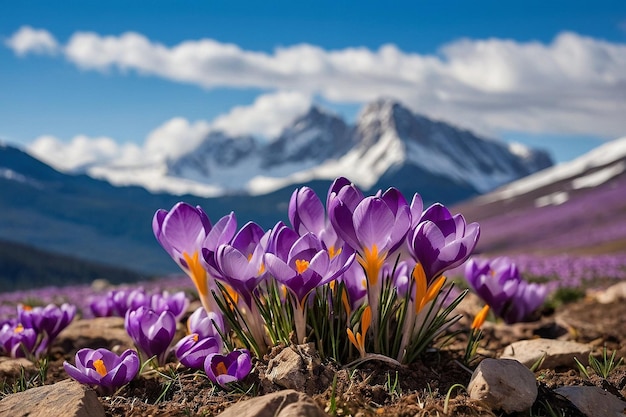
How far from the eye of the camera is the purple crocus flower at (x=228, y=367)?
3146 mm

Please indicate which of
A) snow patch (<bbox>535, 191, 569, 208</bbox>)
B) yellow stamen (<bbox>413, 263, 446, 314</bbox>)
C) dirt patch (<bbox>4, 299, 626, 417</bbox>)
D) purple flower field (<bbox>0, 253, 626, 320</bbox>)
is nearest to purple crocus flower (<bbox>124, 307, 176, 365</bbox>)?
dirt patch (<bbox>4, 299, 626, 417</bbox>)

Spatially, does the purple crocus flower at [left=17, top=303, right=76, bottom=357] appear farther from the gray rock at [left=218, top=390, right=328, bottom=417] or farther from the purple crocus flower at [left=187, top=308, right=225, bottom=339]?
the gray rock at [left=218, top=390, right=328, bottom=417]

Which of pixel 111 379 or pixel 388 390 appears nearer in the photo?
pixel 388 390

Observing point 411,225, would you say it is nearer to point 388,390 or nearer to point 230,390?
point 388,390

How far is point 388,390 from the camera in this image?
3109 millimetres

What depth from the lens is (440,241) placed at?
3191 millimetres

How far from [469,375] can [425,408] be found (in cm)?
85

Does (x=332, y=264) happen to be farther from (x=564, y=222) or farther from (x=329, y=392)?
(x=564, y=222)

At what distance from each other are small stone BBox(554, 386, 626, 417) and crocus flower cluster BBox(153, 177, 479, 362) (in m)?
0.64

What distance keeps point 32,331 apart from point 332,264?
246 cm

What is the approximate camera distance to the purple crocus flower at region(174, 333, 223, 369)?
11.2ft

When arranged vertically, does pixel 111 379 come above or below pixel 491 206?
above

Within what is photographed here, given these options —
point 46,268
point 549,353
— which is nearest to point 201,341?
point 549,353

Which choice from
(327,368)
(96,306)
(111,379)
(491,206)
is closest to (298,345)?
(327,368)
